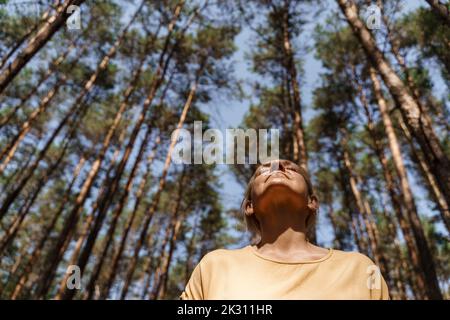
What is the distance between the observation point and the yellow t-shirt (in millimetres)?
1322

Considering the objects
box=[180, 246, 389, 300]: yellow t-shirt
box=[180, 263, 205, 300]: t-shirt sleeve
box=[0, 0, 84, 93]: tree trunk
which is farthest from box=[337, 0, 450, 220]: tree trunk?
box=[0, 0, 84, 93]: tree trunk

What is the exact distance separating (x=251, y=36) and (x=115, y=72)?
22.8ft

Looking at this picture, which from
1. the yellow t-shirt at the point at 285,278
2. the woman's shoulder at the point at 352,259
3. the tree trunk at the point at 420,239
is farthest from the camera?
the tree trunk at the point at 420,239

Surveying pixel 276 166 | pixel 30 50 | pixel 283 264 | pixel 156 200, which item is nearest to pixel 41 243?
pixel 156 200

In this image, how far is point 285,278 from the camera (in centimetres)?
142

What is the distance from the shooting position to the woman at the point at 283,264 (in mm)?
1340

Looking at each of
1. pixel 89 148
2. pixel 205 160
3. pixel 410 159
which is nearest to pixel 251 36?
pixel 205 160

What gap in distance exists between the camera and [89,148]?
18.7 m

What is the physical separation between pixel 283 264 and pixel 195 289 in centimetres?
44

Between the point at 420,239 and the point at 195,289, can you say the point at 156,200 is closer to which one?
the point at 420,239

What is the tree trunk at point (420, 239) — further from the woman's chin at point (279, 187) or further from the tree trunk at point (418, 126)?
the woman's chin at point (279, 187)

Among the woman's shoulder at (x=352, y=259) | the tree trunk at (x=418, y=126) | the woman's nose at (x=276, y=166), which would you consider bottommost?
the woman's shoulder at (x=352, y=259)

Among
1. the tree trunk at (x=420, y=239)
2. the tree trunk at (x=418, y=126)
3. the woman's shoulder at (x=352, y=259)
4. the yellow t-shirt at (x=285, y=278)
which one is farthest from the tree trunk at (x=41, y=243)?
the woman's shoulder at (x=352, y=259)

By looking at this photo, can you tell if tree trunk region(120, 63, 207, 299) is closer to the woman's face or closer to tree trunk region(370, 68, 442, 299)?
tree trunk region(370, 68, 442, 299)
